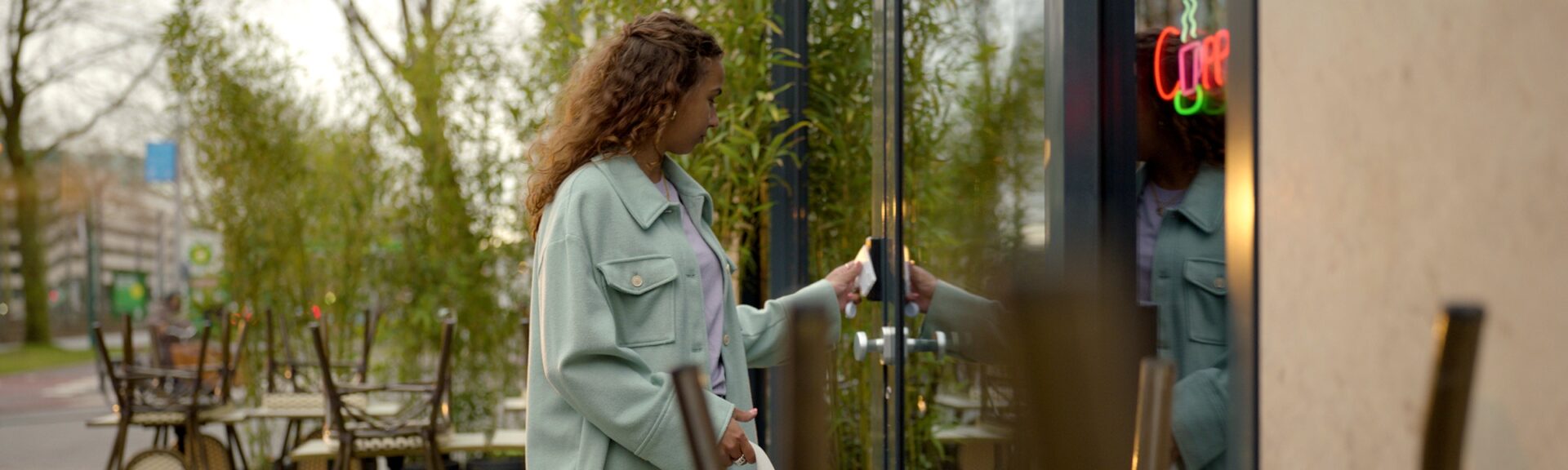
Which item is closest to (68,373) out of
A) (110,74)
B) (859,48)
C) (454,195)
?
(110,74)

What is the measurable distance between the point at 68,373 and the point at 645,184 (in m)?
18.3

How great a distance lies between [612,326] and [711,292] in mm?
243

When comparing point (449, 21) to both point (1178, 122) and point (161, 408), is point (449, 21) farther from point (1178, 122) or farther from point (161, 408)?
point (1178, 122)

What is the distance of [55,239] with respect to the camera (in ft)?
68.1

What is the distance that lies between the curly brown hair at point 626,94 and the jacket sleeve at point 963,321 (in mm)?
440

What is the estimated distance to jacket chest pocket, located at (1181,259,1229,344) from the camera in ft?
2.71

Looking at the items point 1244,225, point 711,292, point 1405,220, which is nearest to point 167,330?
point 711,292

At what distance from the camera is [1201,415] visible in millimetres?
826

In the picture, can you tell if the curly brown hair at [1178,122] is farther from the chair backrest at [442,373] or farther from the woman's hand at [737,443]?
the chair backrest at [442,373]

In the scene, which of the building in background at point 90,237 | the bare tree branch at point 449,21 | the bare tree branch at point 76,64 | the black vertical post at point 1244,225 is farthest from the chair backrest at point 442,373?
the bare tree branch at point 76,64

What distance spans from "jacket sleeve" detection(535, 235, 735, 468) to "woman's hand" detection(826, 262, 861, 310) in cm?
52

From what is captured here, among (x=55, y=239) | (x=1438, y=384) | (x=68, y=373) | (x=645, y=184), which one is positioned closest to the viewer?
(x=1438, y=384)

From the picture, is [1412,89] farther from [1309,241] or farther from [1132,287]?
[1132,287]

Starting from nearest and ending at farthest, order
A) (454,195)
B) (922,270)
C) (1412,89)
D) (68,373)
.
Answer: (1412,89)
(922,270)
(454,195)
(68,373)
